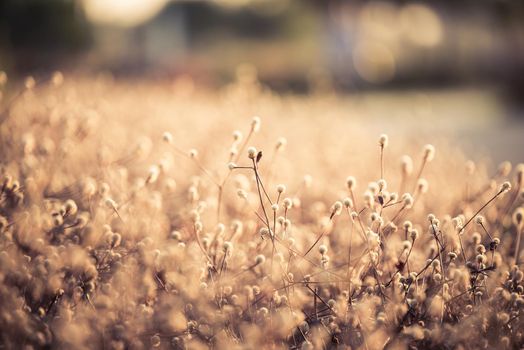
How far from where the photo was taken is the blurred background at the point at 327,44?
13195 mm

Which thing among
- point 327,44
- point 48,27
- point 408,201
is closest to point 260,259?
point 408,201

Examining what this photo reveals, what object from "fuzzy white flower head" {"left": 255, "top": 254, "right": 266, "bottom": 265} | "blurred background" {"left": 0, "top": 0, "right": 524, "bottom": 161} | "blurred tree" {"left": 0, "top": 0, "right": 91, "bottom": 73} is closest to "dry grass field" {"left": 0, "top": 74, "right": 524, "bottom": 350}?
"fuzzy white flower head" {"left": 255, "top": 254, "right": 266, "bottom": 265}

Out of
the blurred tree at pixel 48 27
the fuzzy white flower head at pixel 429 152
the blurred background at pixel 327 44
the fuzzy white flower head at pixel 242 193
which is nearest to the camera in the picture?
the fuzzy white flower head at pixel 242 193

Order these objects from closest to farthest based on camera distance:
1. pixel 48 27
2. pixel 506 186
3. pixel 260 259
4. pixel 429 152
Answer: pixel 260 259
pixel 506 186
pixel 429 152
pixel 48 27

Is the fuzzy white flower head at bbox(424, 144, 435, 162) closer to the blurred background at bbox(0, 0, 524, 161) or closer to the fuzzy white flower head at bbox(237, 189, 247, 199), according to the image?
the fuzzy white flower head at bbox(237, 189, 247, 199)

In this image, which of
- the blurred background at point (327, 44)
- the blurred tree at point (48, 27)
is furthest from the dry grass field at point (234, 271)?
the blurred tree at point (48, 27)

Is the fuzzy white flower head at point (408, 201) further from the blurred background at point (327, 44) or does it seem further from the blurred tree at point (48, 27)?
the blurred tree at point (48, 27)

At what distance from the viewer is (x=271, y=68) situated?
1917 cm

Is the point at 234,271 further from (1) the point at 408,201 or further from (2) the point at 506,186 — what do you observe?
(2) the point at 506,186

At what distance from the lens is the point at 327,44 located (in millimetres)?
18250

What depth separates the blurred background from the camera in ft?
43.3

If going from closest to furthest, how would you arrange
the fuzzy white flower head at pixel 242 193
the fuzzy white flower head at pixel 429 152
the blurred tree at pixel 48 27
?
the fuzzy white flower head at pixel 242 193 < the fuzzy white flower head at pixel 429 152 < the blurred tree at pixel 48 27

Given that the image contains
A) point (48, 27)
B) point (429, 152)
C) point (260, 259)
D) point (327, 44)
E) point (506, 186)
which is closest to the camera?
point (260, 259)

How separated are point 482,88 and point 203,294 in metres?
19.2
